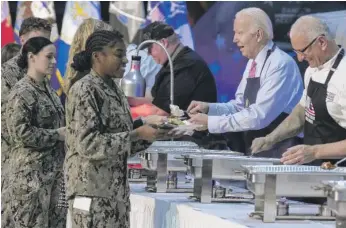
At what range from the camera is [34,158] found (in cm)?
434

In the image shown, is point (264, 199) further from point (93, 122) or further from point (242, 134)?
point (242, 134)

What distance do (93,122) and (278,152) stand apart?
1.37 meters

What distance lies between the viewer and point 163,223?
4035mm

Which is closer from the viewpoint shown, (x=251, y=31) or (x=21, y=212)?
(x=21, y=212)

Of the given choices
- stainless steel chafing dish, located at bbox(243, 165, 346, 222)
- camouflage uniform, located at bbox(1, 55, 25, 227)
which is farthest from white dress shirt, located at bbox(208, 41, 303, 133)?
stainless steel chafing dish, located at bbox(243, 165, 346, 222)

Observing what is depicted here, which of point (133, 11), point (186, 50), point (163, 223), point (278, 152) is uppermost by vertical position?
point (133, 11)

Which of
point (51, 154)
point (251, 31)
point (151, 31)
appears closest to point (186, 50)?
point (151, 31)

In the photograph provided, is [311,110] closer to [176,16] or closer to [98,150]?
[98,150]

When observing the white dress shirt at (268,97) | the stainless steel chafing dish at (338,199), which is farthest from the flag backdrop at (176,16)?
the stainless steel chafing dish at (338,199)

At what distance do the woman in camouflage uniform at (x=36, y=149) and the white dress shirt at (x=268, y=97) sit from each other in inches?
26.8

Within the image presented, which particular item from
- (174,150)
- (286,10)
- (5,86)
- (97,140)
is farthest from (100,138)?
(286,10)

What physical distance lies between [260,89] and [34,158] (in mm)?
1013

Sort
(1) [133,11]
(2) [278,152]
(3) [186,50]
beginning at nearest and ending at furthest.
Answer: (2) [278,152] < (3) [186,50] < (1) [133,11]

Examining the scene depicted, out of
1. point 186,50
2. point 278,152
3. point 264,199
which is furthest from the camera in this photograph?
point 186,50
